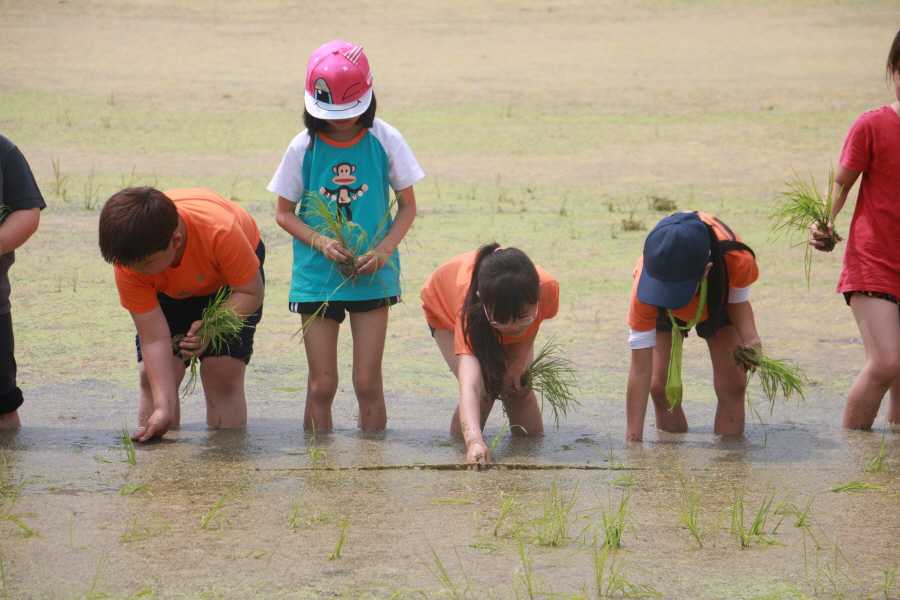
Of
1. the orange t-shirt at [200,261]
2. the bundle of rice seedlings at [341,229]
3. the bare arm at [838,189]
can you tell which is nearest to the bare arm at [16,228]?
the orange t-shirt at [200,261]

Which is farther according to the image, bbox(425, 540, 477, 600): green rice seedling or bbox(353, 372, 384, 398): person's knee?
bbox(353, 372, 384, 398): person's knee

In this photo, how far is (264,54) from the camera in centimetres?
2122

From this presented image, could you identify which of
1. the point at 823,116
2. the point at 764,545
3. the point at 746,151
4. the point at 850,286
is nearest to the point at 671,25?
the point at 823,116

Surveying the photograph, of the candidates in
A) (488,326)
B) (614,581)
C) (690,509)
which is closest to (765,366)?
(488,326)

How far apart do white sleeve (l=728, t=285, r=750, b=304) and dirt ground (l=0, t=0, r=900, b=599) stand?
0.66 metres

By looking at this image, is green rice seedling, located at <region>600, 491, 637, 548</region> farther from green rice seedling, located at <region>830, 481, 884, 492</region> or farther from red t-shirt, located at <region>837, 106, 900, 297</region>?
red t-shirt, located at <region>837, 106, 900, 297</region>

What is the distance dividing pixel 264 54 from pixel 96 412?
17.3 metres

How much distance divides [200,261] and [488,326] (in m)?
1.30

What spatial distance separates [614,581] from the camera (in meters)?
2.74

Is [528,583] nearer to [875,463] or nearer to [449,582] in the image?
[449,582]

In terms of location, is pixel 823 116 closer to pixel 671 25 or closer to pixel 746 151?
pixel 746 151

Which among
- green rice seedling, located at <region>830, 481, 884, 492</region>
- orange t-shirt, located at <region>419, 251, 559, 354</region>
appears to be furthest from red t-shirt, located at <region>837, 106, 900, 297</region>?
orange t-shirt, located at <region>419, 251, 559, 354</region>

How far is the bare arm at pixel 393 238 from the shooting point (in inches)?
180

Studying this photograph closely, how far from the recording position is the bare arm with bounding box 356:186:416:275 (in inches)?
180
